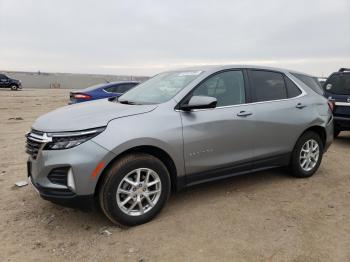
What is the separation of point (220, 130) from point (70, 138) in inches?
68.9

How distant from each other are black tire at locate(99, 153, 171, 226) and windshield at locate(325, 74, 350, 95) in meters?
6.07

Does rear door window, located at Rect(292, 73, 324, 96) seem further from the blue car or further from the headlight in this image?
the blue car

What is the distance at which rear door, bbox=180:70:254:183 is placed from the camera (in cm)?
403

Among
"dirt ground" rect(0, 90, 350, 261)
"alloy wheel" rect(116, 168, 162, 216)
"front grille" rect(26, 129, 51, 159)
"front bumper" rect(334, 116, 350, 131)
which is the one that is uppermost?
"front grille" rect(26, 129, 51, 159)

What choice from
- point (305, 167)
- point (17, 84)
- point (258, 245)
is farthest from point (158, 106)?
point (17, 84)

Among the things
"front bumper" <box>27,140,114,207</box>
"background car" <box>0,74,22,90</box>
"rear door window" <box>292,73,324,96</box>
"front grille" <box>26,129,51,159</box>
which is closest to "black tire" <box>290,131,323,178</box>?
"rear door window" <box>292,73,324,96</box>

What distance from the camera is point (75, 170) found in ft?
11.0

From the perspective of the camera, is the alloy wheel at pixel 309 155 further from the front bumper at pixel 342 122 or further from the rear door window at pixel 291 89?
the front bumper at pixel 342 122

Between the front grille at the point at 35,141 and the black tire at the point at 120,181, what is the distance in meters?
0.70

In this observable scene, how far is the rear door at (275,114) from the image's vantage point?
4715mm

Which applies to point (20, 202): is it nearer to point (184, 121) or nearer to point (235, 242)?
point (184, 121)

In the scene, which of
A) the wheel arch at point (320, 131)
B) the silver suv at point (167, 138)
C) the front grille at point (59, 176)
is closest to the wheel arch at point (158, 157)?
the silver suv at point (167, 138)

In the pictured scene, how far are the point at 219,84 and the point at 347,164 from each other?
11.4 feet

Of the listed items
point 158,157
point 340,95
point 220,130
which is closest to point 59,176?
point 158,157
